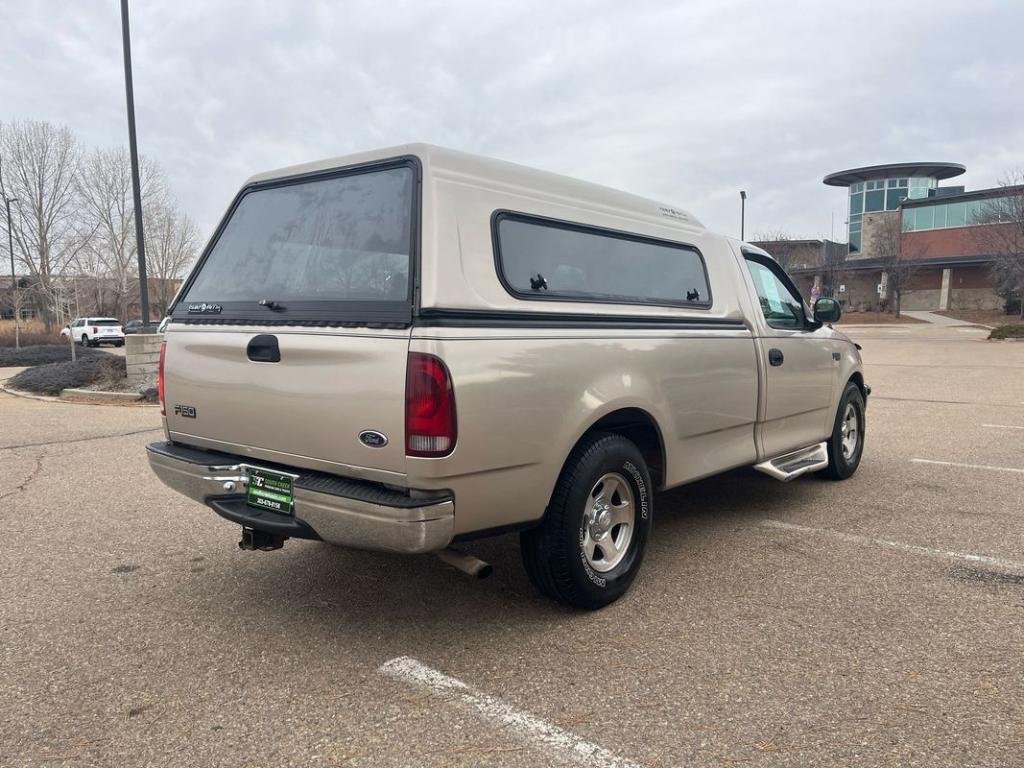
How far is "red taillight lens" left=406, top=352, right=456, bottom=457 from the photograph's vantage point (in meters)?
2.87

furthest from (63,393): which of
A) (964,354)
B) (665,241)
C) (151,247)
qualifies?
(151,247)

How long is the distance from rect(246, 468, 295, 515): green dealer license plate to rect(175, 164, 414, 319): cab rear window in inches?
27.6

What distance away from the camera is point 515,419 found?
3.12m

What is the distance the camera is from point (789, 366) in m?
5.32

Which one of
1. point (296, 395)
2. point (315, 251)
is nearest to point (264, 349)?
point (296, 395)

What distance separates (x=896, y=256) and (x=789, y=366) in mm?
49215

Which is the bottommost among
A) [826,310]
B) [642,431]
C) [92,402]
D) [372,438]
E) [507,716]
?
[507,716]

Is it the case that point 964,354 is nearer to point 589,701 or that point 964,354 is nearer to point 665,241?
point 665,241

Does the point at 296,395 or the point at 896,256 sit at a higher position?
the point at 896,256

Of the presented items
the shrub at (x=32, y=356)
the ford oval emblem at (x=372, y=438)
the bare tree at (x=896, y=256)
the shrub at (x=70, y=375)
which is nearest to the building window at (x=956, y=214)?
the bare tree at (x=896, y=256)

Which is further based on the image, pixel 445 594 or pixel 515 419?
pixel 445 594

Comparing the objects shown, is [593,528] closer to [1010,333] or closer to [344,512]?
[344,512]

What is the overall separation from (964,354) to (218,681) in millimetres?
22628

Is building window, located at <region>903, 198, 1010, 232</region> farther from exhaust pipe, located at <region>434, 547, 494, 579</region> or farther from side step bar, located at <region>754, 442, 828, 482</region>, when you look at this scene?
exhaust pipe, located at <region>434, 547, 494, 579</region>
